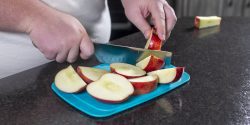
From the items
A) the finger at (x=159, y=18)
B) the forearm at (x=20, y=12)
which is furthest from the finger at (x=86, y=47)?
the finger at (x=159, y=18)

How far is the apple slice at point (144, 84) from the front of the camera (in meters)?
0.75

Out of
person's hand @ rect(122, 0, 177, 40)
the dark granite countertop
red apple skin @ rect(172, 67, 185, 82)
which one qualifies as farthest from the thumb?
red apple skin @ rect(172, 67, 185, 82)

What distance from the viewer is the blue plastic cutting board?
70 centimetres

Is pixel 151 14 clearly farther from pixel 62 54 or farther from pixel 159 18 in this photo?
pixel 62 54

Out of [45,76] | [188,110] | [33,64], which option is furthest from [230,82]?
[33,64]

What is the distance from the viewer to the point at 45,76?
0.87m

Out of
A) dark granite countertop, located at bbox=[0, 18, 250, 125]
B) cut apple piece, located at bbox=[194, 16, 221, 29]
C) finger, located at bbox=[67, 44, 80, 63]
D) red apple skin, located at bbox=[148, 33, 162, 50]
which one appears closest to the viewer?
dark granite countertop, located at bbox=[0, 18, 250, 125]

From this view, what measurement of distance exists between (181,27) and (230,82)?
0.46 meters

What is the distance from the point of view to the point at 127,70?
0.80m

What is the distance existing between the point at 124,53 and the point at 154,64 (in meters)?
0.08

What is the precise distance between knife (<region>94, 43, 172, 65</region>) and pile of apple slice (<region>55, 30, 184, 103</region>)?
20 millimetres

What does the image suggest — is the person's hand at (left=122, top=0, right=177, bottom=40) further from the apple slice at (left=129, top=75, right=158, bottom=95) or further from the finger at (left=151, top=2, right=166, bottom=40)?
the apple slice at (left=129, top=75, right=158, bottom=95)

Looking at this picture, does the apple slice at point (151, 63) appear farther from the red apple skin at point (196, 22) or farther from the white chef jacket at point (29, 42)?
the red apple skin at point (196, 22)

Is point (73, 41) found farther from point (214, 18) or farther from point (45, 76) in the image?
point (214, 18)
